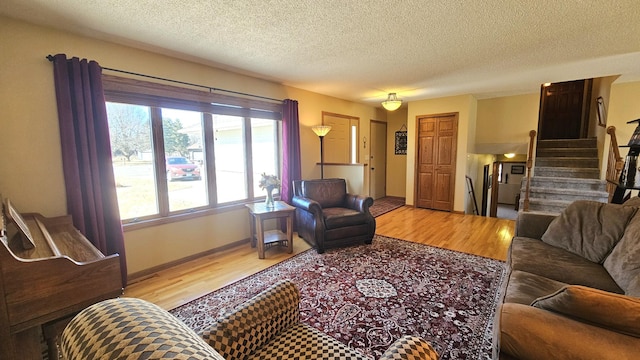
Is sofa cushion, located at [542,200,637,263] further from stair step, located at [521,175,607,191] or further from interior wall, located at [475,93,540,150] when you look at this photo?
interior wall, located at [475,93,540,150]

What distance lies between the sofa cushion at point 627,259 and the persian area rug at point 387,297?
0.78 metres

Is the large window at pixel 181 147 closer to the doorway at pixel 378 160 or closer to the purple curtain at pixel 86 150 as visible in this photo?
the purple curtain at pixel 86 150

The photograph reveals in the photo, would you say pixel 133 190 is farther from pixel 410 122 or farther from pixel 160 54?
pixel 410 122

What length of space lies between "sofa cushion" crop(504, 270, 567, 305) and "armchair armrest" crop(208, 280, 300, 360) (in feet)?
4.04

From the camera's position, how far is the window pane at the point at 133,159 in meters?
2.58

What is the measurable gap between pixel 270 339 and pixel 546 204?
16.8ft

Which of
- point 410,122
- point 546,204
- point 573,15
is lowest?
point 546,204

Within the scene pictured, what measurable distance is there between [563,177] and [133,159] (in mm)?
6681

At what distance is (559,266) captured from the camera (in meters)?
1.86

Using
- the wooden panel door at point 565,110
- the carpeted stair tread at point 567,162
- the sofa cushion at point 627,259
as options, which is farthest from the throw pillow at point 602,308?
the wooden panel door at point 565,110

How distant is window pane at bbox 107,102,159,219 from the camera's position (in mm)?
2582

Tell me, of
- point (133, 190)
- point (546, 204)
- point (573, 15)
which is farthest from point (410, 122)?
point (133, 190)

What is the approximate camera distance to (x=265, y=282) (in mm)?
2590

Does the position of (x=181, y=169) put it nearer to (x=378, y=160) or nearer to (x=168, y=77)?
(x=168, y=77)
